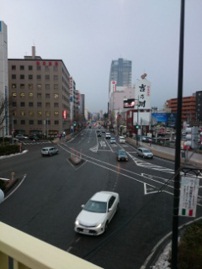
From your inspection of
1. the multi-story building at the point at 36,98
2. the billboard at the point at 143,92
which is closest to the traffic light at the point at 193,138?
the billboard at the point at 143,92

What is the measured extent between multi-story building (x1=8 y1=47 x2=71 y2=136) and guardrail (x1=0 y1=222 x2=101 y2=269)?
90.5 m

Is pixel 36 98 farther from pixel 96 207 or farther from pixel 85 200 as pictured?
pixel 96 207

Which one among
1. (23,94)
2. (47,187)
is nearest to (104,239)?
(47,187)

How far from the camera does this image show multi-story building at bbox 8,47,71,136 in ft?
298

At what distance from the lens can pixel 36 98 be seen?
303ft

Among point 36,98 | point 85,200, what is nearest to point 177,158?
point 85,200

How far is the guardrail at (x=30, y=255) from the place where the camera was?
1.46 meters

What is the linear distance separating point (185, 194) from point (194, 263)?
2940mm

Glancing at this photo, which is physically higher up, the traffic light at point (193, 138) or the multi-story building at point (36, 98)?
the multi-story building at point (36, 98)

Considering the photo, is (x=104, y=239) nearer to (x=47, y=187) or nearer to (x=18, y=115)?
(x=47, y=187)

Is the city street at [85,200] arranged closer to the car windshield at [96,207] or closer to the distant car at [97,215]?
the distant car at [97,215]

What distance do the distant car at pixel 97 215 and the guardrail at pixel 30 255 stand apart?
35.2 feet

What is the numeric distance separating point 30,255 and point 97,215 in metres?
11.7

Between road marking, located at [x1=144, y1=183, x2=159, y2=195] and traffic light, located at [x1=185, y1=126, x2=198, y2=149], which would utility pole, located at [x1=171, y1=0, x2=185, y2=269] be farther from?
road marking, located at [x1=144, y1=183, x2=159, y2=195]
